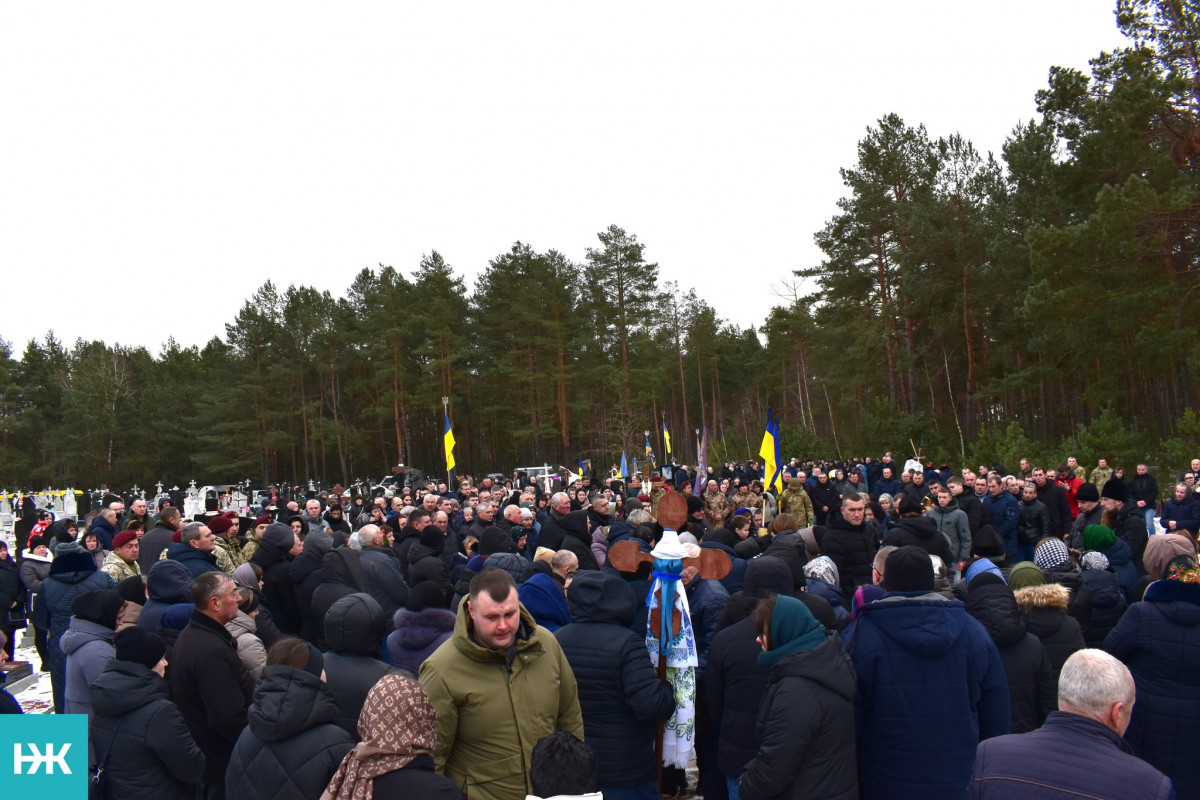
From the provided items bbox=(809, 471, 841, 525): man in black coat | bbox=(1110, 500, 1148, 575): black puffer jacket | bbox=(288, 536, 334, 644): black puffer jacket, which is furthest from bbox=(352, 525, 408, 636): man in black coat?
bbox=(809, 471, 841, 525): man in black coat

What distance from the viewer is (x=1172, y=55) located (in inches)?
784

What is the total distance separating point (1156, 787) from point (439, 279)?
48.6 metres

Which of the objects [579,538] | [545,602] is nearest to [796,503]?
[579,538]

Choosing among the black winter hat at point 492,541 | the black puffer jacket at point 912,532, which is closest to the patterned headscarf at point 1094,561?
the black puffer jacket at point 912,532

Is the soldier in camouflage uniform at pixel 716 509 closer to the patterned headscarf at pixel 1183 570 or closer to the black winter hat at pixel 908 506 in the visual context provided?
the black winter hat at pixel 908 506

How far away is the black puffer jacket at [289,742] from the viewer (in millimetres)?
2777

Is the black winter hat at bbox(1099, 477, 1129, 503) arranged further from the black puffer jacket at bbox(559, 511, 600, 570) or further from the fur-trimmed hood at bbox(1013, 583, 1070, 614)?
the black puffer jacket at bbox(559, 511, 600, 570)

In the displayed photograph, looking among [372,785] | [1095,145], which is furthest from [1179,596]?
[1095,145]

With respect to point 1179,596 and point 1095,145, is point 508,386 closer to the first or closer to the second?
point 1095,145

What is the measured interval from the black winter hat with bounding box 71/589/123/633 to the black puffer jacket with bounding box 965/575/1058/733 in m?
4.86

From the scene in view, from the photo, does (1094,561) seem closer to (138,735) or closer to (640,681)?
(640,681)

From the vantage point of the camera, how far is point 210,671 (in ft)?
13.9

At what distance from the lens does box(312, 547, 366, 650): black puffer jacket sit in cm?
607

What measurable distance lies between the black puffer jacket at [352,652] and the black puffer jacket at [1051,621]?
350cm
